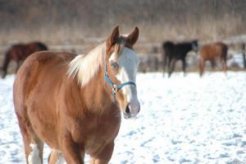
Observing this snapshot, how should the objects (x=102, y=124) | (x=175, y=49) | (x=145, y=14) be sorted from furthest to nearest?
(x=145, y=14)
(x=175, y=49)
(x=102, y=124)

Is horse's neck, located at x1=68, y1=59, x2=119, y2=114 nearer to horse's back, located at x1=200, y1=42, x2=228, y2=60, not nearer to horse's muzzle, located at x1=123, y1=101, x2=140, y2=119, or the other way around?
horse's muzzle, located at x1=123, y1=101, x2=140, y2=119

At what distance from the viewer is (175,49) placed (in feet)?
63.5

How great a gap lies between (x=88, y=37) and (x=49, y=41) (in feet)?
9.07

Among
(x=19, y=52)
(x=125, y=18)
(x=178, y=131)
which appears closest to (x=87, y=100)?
(x=178, y=131)

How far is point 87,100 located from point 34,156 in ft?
3.69

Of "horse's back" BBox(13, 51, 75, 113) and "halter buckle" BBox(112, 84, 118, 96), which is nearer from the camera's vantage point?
"halter buckle" BBox(112, 84, 118, 96)

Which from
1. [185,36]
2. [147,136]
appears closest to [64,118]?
[147,136]

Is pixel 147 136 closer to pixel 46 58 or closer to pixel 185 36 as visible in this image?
pixel 46 58

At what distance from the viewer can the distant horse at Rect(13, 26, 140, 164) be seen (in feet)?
9.75

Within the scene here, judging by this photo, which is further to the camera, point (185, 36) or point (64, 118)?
point (185, 36)

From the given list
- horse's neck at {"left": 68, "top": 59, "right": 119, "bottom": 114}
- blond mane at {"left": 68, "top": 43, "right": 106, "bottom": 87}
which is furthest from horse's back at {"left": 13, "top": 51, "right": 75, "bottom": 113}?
horse's neck at {"left": 68, "top": 59, "right": 119, "bottom": 114}

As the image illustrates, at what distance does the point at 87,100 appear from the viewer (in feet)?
10.9

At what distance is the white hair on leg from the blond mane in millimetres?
968

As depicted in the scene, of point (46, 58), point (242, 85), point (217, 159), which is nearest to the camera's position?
point (46, 58)
